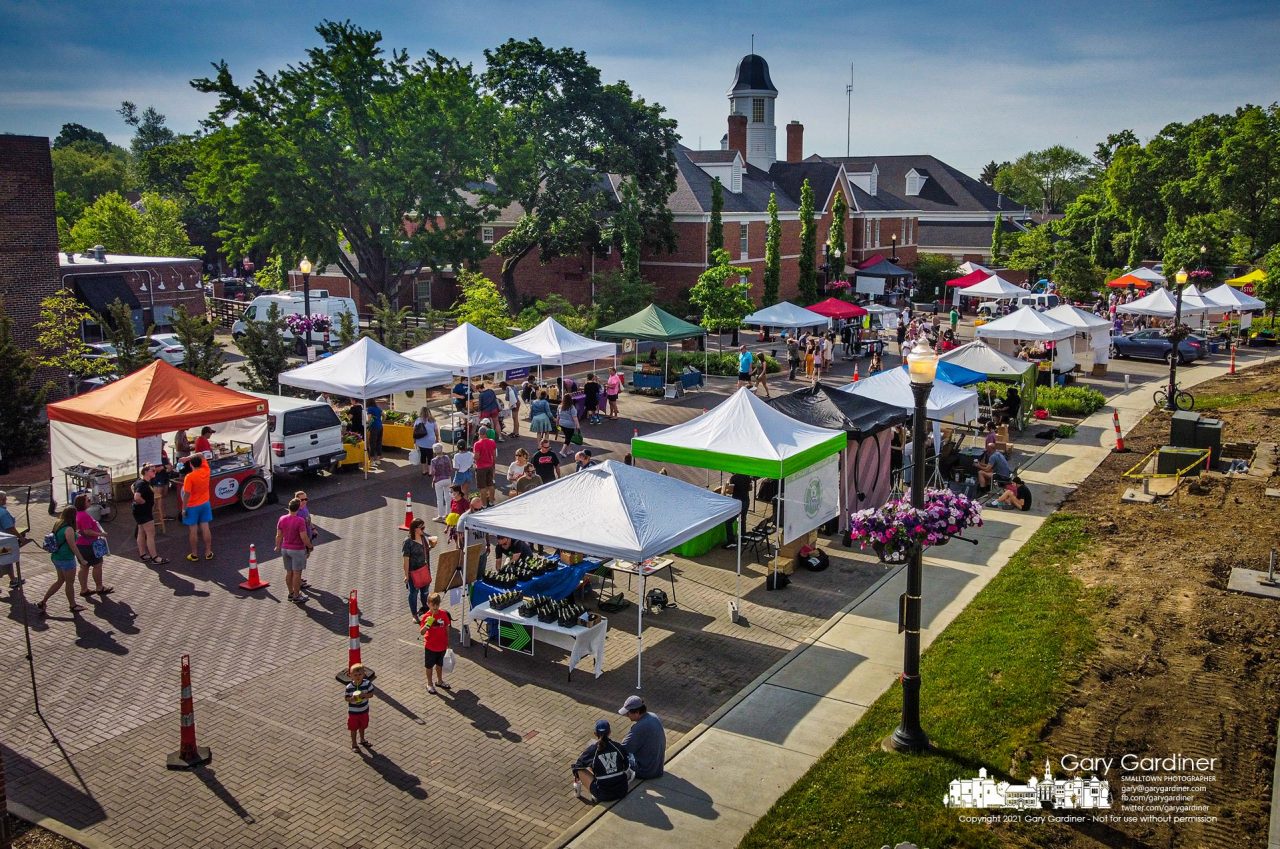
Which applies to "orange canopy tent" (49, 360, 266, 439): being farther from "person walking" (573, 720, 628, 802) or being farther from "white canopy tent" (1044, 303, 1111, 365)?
"white canopy tent" (1044, 303, 1111, 365)

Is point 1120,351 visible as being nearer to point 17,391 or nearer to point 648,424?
point 648,424

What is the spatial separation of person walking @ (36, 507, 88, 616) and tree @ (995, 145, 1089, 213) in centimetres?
13974

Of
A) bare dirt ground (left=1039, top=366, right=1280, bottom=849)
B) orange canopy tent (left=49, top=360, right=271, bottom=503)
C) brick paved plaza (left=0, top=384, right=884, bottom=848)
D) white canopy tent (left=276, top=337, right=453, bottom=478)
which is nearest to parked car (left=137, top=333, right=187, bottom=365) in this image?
white canopy tent (left=276, top=337, right=453, bottom=478)

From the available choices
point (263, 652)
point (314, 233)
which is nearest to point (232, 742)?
point (263, 652)

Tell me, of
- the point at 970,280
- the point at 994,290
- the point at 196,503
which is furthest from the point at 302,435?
the point at 970,280

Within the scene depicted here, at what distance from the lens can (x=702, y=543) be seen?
17500 millimetres

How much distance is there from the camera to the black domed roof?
71875 millimetres

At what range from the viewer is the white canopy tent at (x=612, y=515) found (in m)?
12.7

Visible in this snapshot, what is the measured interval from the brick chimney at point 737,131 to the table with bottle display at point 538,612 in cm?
5863

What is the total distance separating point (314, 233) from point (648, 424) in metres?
21.5

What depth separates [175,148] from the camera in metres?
97.4

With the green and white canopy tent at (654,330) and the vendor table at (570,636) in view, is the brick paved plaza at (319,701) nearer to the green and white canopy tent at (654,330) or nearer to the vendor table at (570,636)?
the vendor table at (570,636)

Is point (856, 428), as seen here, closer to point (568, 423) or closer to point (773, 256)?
point (568, 423)

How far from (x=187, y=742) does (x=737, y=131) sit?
63672 millimetres
